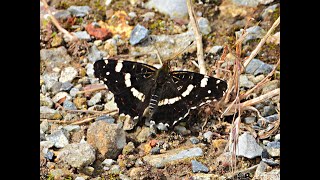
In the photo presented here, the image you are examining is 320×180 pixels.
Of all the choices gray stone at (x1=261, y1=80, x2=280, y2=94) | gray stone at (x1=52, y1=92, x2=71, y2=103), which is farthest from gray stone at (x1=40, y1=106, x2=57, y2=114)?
gray stone at (x1=261, y1=80, x2=280, y2=94)

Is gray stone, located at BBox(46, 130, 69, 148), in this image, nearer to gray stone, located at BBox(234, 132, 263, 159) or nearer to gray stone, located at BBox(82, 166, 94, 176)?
gray stone, located at BBox(82, 166, 94, 176)

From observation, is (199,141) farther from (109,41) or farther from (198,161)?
(109,41)

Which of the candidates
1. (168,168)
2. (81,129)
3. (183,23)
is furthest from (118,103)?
(183,23)

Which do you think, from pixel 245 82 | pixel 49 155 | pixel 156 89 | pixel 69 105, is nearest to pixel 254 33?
pixel 245 82

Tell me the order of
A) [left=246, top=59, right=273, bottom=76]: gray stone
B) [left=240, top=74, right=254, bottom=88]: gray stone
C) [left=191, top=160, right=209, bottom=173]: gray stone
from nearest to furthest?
[left=191, top=160, right=209, bottom=173]: gray stone, [left=240, top=74, right=254, bottom=88]: gray stone, [left=246, top=59, right=273, bottom=76]: gray stone

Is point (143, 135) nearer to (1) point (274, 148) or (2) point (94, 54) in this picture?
(1) point (274, 148)

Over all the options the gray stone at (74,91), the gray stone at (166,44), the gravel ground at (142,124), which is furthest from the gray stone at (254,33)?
the gray stone at (74,91)
